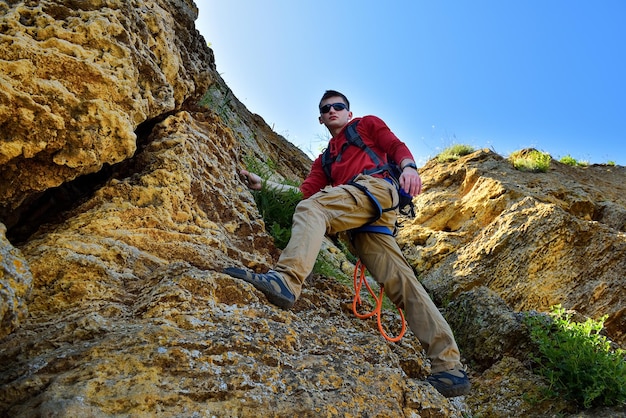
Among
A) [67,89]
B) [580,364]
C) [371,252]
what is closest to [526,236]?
[580,364]

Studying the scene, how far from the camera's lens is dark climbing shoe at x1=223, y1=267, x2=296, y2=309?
3295 mm

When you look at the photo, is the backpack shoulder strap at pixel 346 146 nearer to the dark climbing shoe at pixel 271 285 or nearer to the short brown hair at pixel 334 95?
the short brown hair at pixel 334 95

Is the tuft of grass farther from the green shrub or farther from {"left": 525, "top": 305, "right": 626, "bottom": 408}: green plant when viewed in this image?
{"left": 525, "top": 305, "right": 626, "bottom": 408}: green plant

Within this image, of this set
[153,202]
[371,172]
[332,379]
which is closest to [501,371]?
A: [371,172]

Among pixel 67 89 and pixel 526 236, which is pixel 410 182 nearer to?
pixel 67 89

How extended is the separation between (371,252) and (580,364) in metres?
2.36

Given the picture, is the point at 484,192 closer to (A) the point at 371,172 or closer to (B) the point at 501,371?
(B) the point at 501,371

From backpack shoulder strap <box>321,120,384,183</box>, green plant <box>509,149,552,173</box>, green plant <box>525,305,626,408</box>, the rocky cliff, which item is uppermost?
green plant <box>509,149,552,173</box>

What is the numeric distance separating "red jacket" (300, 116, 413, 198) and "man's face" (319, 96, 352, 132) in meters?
0.15

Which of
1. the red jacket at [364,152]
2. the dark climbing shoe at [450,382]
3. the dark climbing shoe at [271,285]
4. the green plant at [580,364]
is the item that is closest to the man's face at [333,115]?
the red jacket at [364,152]

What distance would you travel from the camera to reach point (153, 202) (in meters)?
3.66

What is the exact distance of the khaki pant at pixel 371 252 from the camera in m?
3.54

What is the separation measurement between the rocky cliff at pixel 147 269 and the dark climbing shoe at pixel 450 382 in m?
0.21

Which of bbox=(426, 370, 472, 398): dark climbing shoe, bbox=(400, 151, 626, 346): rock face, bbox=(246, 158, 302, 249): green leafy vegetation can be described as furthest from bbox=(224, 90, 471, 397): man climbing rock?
bbox=(400, 151, 626, 346): rock face
